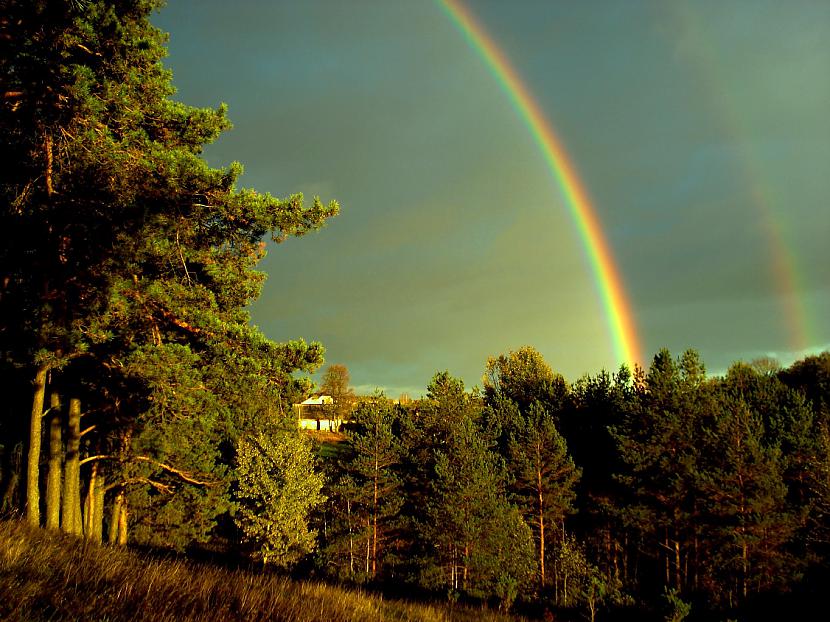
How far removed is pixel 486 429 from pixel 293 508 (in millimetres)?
17397

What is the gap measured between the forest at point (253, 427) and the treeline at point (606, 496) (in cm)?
22

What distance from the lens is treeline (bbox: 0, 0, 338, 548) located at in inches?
407

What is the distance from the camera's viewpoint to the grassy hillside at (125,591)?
416cm

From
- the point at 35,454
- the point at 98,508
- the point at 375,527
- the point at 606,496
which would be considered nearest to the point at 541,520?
the point at 606,496

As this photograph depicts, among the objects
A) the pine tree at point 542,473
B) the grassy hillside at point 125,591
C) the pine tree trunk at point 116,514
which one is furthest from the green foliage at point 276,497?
the grassy hillside at point 125,591

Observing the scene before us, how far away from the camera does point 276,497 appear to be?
112 feet

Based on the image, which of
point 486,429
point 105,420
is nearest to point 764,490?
point 486,429

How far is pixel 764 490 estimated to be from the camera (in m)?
31.2

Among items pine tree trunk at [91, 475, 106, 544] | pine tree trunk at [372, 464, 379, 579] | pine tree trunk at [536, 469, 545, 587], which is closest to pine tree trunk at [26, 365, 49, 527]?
pine tree trunk at [91, 475, 106, 544]

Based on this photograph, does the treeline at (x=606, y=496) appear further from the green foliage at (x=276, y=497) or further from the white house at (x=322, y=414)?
the white house at (x=322, y=414)

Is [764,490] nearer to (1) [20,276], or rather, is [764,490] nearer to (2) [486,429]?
(2) [486,429]

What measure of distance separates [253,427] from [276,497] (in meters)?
16.7

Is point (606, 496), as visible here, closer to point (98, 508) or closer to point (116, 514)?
point (116, 514)

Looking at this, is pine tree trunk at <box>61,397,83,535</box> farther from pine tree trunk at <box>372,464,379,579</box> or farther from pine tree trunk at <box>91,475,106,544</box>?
pine tree trunk at <box>372,464,379,579</box>
